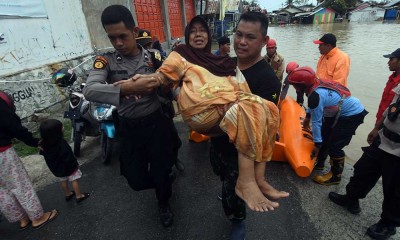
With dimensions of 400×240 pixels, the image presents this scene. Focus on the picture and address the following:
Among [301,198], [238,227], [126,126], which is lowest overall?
[301,198]

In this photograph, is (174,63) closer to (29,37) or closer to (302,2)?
(29,37)

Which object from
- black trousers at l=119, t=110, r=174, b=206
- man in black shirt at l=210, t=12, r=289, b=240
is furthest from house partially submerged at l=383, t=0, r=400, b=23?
black trousers at l=119, t=110, r=174, b=206

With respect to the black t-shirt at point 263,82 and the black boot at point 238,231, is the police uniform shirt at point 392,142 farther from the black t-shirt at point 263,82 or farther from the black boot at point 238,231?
the black boot at point 238,231

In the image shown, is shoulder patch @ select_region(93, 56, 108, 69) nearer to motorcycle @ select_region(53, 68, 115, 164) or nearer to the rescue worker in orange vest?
motorcycle @ select_region(53, 68, 115, 164)

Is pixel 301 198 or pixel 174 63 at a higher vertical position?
pixel 174 63

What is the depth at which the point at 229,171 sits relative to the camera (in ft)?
6.27

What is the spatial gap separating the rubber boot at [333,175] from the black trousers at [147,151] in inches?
79.1

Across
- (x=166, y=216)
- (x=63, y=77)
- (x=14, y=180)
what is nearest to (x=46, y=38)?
(x=63, y=77)

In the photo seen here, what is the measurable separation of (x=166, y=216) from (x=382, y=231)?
2.07 metres

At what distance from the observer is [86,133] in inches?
158

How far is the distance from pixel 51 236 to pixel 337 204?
3.14 m

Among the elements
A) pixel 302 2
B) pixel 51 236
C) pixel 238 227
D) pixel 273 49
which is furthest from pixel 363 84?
pixel 302 2

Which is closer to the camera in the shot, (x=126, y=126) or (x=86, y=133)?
(x=126, y=126)

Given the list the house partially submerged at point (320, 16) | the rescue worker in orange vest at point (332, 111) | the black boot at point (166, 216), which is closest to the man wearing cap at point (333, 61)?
the rescue worker in orange vest at point (332, 111)
